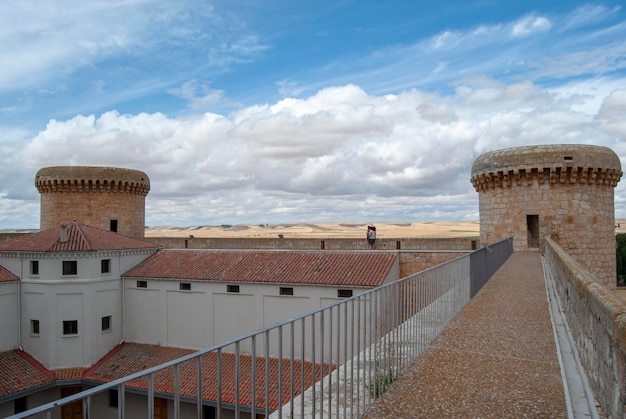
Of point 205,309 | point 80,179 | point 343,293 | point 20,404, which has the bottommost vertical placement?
point 20,404

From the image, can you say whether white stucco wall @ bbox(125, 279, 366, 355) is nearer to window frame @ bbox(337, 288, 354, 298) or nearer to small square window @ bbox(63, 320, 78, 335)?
window frame @ bbox(337, 288, 354, 298)

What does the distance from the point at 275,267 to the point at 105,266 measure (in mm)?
9416

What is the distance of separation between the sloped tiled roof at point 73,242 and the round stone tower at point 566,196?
2040 centimetres

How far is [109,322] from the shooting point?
2481cm

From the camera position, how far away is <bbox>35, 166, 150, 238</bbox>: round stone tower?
3234cm

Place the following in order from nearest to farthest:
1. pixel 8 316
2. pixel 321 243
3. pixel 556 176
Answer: pixel 556 176
pixel 8 316
pixel 321 243

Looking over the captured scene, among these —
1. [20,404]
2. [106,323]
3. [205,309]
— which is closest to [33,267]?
[106,323]

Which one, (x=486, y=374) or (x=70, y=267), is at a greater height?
(x=486, y=374)

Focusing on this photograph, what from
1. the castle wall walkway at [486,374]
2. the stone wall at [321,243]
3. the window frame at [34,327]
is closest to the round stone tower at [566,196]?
the stone wall at [321,243]

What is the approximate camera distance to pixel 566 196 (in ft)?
67.7

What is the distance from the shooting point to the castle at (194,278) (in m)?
20.7

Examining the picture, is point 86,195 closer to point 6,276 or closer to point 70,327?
point 6,276

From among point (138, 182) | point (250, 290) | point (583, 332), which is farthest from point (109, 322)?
point (583, 332)

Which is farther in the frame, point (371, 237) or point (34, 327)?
point (371, 237)
